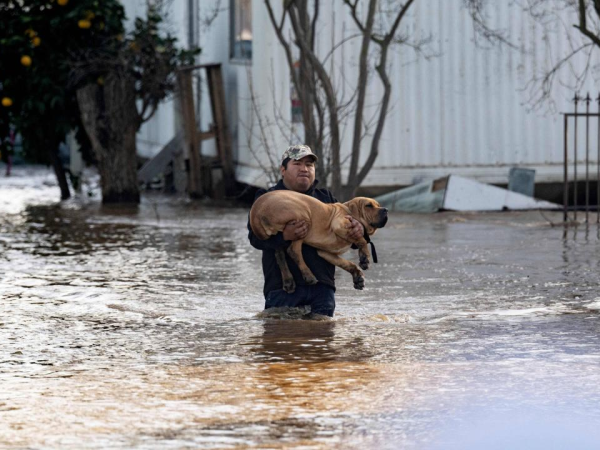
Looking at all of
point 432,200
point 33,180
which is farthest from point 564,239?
point 33,180

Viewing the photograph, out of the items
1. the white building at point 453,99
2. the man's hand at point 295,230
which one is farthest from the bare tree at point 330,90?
the man's hand at point 295,230

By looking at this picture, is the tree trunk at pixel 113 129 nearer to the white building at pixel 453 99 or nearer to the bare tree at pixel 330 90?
the white building at pixel 453 99

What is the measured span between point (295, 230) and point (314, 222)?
160 millimetres

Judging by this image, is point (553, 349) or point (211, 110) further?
point (211, 110)

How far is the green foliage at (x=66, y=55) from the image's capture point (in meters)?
20.3

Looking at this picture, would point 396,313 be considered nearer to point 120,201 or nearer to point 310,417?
point 310,417

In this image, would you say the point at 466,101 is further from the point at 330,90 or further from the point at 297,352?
the point at 297,352

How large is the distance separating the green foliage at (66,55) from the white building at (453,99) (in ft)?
4.52

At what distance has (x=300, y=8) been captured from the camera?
1627 centimetres

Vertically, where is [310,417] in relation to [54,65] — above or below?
below

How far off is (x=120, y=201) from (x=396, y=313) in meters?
12.0

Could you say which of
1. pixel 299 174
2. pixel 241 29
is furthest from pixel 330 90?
Answer: pixel 299 174

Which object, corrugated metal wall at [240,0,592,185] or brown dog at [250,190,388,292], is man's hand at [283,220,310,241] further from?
corrugated metal wall at [240,0,592,185]

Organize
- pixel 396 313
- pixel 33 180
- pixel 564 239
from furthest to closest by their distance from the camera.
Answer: pixel 33 180 < pixel 564 239 < pixel 396 313
